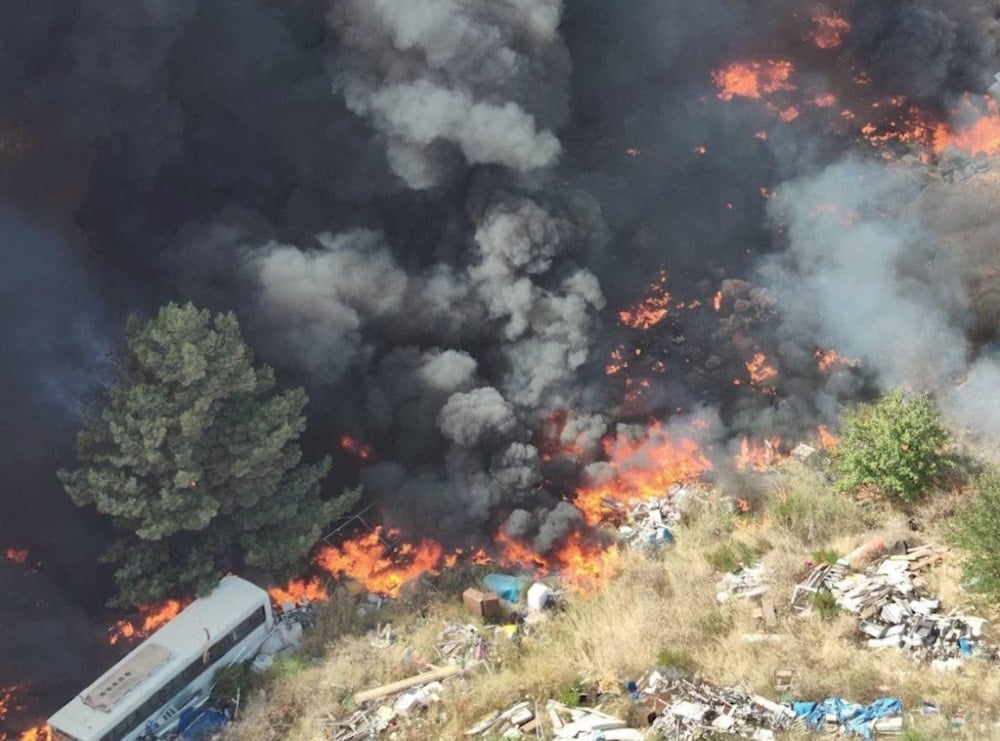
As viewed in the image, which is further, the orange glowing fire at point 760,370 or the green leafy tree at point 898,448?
Answer: the orange glowing fire at point 760,370

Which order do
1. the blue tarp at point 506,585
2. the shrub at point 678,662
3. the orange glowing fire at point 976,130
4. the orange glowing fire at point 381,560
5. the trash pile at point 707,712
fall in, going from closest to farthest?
1. the trash pile at point 707,712
2. the shrub at point 678,662
3. the blue tarp at point 506,585
4. the orange glowing fire at point 381,560
5. the orange glowing fire at point 976,130

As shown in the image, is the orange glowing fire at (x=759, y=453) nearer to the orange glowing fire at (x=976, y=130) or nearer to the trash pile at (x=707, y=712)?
the trash pile at (x=707, y=712)

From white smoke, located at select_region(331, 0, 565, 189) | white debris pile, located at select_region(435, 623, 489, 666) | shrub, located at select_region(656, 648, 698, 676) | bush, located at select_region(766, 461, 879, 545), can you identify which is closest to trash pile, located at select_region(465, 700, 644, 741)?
shrub, located at select_region(656, 648, 698, 676)

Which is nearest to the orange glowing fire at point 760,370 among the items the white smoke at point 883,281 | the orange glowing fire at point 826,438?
the white smoke at point 883,281

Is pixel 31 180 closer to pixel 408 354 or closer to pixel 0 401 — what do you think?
pixel 0 401

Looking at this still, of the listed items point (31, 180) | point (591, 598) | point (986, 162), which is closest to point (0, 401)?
point (31, 180)

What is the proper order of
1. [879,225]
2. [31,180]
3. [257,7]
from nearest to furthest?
[31,180] < [257,7] < [879,225]

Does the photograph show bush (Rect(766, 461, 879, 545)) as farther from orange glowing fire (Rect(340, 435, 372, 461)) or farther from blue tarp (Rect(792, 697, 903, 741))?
orange glowing fire (Rect(340, 435, 372, 461))

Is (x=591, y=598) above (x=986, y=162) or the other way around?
the other way around
